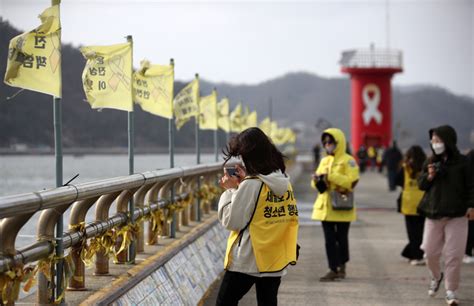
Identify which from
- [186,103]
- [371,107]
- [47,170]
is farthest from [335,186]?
[371,107]

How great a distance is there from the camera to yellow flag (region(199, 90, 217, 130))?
17953 millimetres

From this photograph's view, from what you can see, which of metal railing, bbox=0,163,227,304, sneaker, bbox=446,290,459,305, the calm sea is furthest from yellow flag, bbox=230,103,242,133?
sneaker, bbox=446,290,459,305

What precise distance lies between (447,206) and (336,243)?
2213mm

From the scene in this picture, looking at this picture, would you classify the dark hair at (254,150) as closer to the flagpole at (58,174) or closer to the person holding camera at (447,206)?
the flagpole at (58,174)

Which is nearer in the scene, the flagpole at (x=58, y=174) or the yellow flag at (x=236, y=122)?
the flagpole at (x=58, y=174)

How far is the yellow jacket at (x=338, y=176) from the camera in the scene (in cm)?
1117

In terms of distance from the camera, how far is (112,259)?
839cm

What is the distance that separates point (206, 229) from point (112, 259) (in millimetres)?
3583

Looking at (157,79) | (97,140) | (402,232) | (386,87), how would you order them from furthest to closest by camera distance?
(386,87) → (402,232) → (97,140) → (157,79)

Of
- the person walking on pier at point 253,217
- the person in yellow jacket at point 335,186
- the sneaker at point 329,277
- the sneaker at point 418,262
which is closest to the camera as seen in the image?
the person walking on pier at point 253,217

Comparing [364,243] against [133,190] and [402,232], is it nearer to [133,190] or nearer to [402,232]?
[402,232]

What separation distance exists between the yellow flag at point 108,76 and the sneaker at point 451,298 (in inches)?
144

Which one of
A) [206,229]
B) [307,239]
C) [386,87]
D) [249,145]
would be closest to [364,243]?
[307,239]

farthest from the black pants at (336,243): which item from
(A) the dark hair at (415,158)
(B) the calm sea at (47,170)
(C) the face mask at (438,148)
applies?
(B) the calm sea at (47,170)
